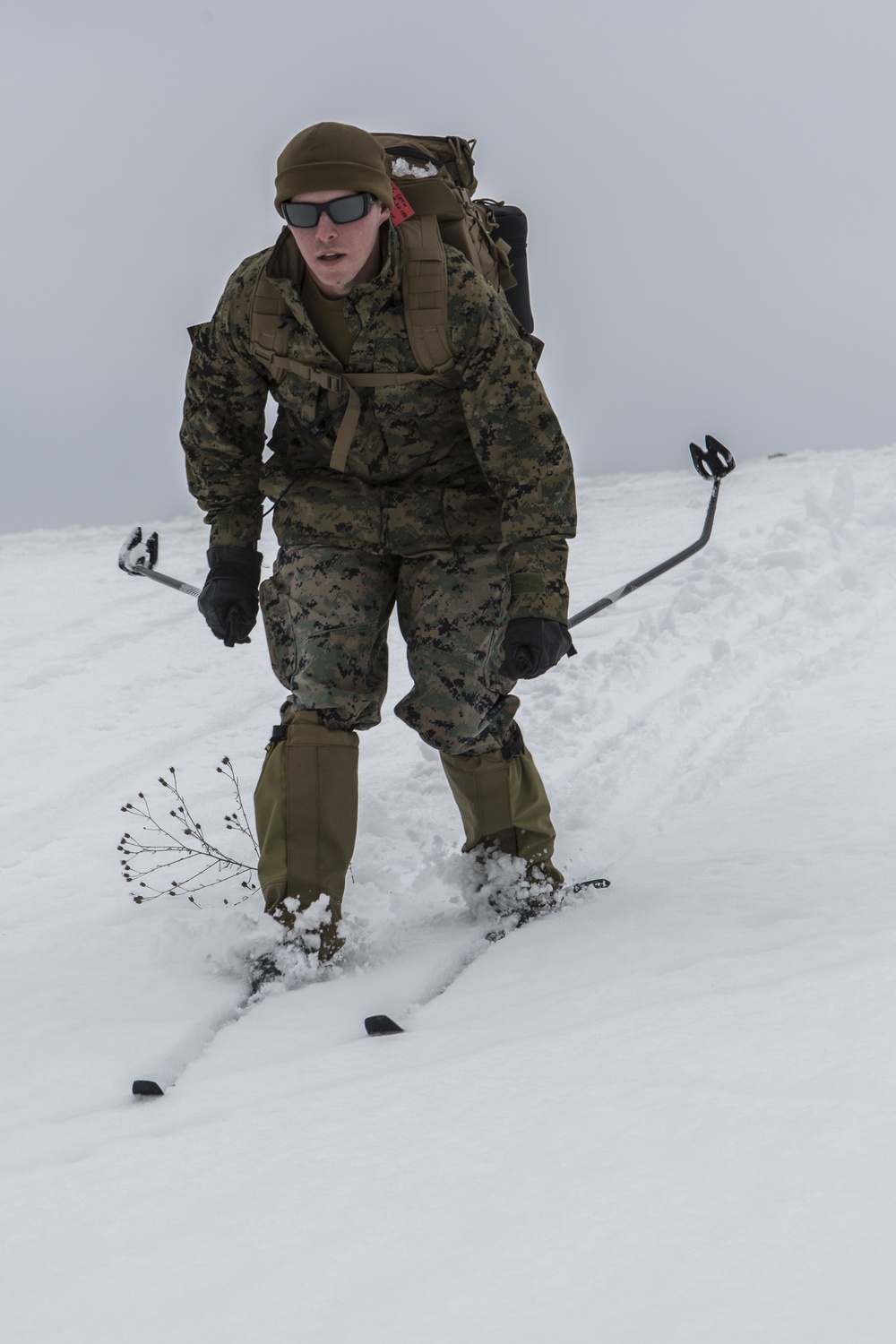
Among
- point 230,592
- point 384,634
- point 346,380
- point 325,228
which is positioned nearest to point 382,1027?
point 384,634

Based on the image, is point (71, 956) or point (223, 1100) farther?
point (71, 956)

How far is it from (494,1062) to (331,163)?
2115 millimetres

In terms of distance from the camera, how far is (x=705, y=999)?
8.36ft

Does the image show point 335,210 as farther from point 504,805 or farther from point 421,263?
point 504,805

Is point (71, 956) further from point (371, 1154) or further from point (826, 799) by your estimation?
point (826, 799)

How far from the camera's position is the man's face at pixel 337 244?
2.99 metres

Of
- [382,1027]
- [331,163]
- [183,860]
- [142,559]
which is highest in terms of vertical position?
[331,163]

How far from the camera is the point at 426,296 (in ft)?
10.1

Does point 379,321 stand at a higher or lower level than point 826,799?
higher

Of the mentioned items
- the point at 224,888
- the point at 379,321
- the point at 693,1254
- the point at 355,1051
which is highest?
the point at 379,321

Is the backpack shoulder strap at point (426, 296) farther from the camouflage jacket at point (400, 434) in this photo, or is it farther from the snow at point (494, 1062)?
the snow at point (494, 1062)

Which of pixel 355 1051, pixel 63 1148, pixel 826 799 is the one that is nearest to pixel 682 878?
pixel 826 799

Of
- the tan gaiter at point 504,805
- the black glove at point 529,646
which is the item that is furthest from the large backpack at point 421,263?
the tan gaiter at point 504,805

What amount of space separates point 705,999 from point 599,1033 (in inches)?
10.5
